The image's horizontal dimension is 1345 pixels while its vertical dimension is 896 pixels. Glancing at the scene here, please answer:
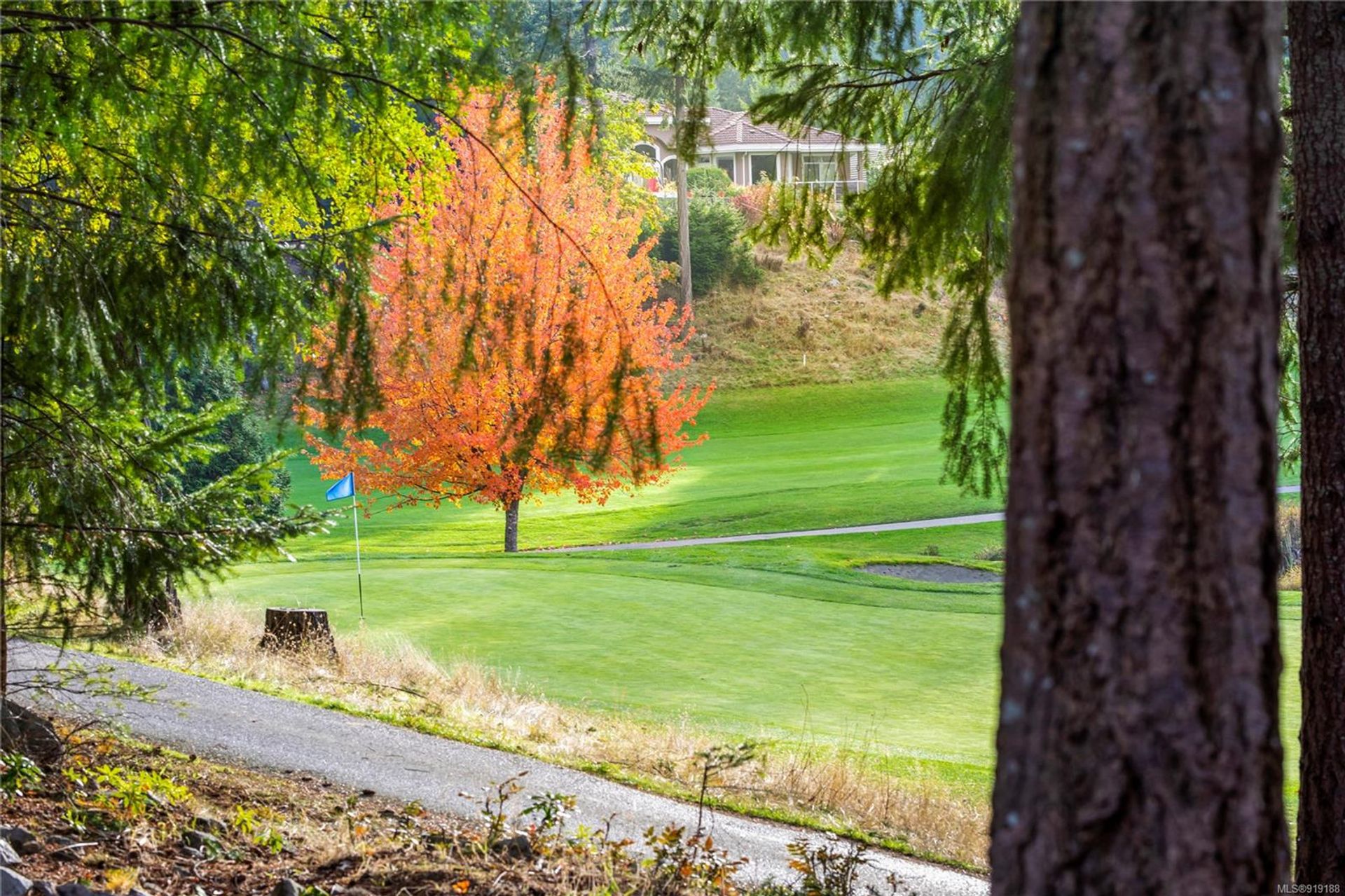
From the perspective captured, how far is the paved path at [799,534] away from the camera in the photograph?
71.8 ft

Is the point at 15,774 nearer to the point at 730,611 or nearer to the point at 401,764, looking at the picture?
the point at 401,764

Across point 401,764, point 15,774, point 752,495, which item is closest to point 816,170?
point 401,764

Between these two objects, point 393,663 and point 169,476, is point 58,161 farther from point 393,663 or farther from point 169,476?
point 393,663

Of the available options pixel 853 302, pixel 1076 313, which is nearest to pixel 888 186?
pixel 1076 313

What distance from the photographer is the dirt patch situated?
58.3ft

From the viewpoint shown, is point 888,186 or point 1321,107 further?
point 888,186

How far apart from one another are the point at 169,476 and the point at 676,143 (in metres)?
2.86

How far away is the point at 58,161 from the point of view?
7164 mm

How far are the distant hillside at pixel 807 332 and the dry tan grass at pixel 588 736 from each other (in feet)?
95.1

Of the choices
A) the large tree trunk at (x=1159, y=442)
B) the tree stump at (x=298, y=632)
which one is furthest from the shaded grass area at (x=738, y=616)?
the large tree trunk at (x=1159, y=442)

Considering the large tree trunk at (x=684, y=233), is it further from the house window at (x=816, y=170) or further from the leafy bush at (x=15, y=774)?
the leafy bush at (x=15, y=774)

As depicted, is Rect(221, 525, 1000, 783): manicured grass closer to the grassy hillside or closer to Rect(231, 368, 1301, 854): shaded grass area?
Rect(231, 368, 1301, 854): shaded grass area

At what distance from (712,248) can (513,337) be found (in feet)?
124

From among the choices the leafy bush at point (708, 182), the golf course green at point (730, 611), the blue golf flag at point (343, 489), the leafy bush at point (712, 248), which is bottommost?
the golf course green at point (730, 611)
